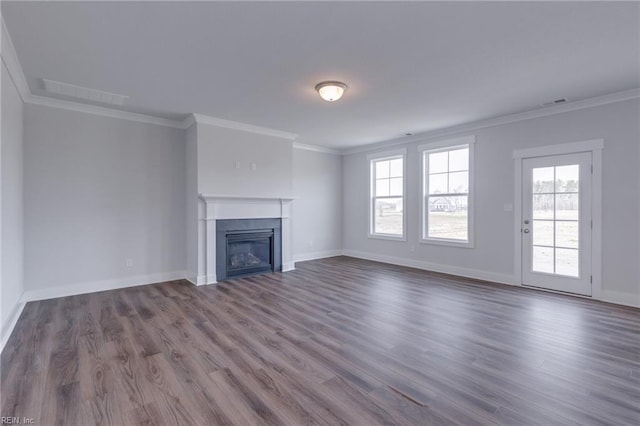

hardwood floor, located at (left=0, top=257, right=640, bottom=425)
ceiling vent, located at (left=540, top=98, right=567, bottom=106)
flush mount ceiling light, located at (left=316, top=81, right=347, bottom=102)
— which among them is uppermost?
ceiling vent, located at (left=540, top=98, right=567, bottom=106)

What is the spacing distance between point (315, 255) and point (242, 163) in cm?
288

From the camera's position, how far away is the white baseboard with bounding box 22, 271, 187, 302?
13.2 feet

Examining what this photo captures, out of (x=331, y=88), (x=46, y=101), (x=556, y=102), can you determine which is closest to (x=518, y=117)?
(x=556, y=102)

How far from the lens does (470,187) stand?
5391 mm

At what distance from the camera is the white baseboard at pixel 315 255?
6.86 m

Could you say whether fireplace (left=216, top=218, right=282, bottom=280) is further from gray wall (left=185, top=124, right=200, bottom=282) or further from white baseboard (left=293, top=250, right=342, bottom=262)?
white baseboard (left=293, top=250, right=342, bottom=262)

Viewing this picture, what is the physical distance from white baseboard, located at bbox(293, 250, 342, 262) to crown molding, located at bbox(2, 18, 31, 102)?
4.98 metres

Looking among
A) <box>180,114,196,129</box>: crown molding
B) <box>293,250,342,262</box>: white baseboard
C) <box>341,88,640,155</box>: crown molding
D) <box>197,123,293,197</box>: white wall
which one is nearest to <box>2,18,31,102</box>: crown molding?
<box>180,114,196,129</box>: crown molding

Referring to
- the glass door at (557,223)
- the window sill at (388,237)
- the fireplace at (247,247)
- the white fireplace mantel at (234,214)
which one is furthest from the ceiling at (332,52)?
the window sill at (388,237)

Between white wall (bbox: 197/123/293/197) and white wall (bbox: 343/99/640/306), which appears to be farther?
white wall (bbox: 197/123/293/197)

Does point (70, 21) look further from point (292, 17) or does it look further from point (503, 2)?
point (503, 2)

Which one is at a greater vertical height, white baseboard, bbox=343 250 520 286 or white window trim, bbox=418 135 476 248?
white window trim, bbox=418 135 476 248

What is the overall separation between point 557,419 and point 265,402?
5.64ft

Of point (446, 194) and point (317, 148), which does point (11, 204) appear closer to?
point (317, 148)
